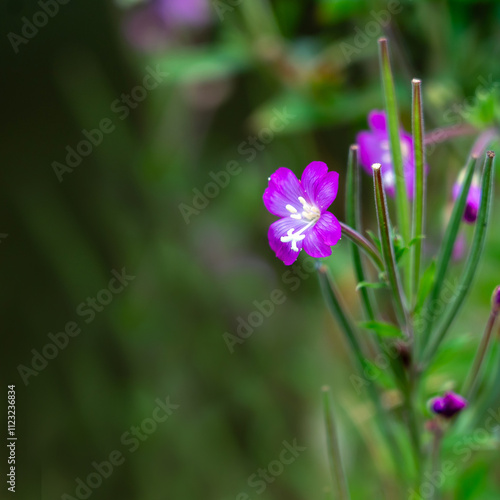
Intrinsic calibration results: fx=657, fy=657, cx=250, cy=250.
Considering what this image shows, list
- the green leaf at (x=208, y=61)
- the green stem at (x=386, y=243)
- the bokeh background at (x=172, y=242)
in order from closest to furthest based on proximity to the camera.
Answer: the green stem at (x=386, y=243) < the green leaf at (x=208, y=61) < the bokeh background at (x=172, y=242)

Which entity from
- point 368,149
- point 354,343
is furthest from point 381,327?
point 368,149

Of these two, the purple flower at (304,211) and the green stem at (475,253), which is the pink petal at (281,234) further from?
the green stem at (475,253)

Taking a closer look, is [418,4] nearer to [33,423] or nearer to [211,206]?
[211,206]

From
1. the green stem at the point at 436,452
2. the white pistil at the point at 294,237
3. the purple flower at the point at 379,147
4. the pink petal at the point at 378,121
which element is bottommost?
the green stem at the point at 436,452

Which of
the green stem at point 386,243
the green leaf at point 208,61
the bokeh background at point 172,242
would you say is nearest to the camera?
the green stem at point 386,243

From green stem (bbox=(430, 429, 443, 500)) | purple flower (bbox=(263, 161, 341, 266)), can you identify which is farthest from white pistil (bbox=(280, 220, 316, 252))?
green stem (bbox=(430, 429, 443, 500))

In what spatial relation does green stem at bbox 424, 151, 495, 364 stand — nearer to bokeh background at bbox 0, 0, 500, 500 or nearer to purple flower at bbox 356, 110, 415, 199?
purple flower at bbox 356, 110, 415, 199

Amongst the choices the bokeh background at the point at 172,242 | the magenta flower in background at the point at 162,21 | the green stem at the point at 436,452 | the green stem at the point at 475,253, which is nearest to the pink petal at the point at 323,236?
the green stem at the point at 475,253
